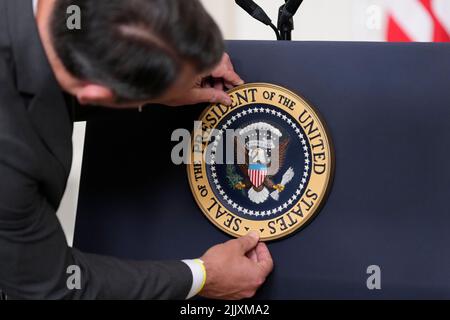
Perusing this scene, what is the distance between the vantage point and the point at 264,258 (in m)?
1.10

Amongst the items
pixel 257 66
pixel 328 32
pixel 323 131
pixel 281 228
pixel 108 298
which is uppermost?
pixel 328 32

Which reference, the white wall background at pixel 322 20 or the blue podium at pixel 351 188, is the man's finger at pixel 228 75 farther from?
the white wall background at pixel 322 20

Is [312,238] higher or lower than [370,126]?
lower

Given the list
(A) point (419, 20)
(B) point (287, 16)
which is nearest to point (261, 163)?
(B) point (287, 16)

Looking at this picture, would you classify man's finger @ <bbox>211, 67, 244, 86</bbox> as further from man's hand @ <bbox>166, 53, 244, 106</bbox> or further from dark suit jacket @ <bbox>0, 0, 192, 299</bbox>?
dark suit jacket @ <bbox>0, 0, 192, 299</bbox>

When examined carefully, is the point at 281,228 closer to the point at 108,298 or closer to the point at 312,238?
the point at 312,238

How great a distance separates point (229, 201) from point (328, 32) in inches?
41.4

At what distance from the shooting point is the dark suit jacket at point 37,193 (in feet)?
2.72

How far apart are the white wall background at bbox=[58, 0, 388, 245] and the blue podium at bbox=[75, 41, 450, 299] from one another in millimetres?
787

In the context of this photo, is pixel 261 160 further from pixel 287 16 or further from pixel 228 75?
pixel 287 16

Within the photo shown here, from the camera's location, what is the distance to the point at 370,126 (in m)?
1.10

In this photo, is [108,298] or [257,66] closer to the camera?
[108,298]

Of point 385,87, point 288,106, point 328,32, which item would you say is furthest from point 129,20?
point 328,32

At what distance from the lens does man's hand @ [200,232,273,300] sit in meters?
1.06
